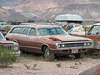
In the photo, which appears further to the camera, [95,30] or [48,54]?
[95,30]

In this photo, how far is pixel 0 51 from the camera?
8828mm

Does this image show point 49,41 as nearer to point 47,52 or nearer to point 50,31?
point 47,52

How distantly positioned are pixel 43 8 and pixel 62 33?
161051mm

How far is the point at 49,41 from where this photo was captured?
10539 mm

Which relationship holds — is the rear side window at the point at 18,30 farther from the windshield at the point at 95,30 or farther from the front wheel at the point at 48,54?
the windshield at the point at 95,30

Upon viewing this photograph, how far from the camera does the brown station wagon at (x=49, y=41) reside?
10328 mm

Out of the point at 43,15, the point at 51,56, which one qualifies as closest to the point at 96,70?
the point at 51,56

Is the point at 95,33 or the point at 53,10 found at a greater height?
the point at 95,33

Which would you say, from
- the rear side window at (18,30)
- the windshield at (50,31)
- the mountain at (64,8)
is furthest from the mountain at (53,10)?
the windshield at (50,31)

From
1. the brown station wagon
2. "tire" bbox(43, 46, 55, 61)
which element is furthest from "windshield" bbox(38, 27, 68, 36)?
"tire" bbox(43, 46, 55, 61)

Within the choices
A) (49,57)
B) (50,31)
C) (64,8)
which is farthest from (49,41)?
(64,8)

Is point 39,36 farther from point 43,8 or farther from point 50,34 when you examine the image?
point 43,8

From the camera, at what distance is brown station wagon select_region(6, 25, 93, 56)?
10.3m

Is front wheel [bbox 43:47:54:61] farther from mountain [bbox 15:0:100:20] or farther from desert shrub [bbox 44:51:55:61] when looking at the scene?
mountain [bbox 15:0:100:20]
